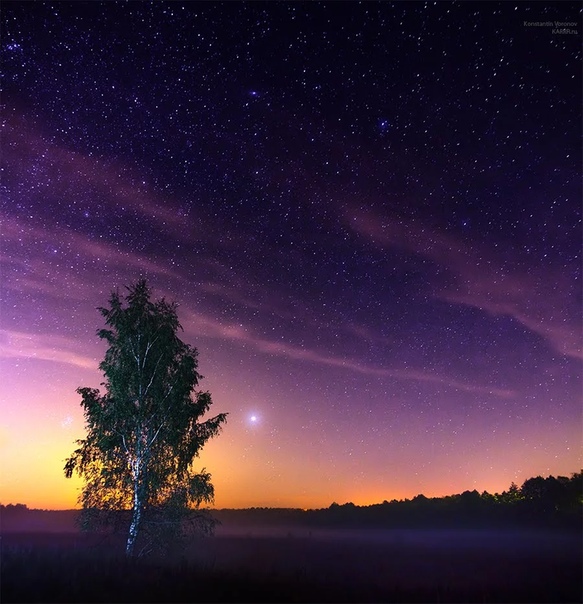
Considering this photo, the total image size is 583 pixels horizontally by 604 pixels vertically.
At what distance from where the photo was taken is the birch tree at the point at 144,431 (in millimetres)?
18609

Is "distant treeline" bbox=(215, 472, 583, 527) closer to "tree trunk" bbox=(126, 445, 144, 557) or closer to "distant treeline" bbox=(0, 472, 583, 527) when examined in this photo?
"distant treeline" bbox=(0, 472, 583, 527)

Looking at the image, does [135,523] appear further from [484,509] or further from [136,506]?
[484,509]

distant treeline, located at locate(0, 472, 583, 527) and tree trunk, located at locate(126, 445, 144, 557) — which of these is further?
distant treeline, located at locate(0, 472, 583, 527)

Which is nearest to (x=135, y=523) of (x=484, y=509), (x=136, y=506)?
(x=136, y=506)

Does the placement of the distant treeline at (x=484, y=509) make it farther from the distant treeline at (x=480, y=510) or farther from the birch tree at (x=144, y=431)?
the birch tree at (x=144, y=431)

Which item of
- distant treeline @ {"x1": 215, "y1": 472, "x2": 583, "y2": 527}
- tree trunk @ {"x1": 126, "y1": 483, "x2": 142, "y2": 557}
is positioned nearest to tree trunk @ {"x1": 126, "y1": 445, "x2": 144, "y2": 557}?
tree trunk @ {"x1": 126, "y1": 483, "x2": 142, "y2": 557}

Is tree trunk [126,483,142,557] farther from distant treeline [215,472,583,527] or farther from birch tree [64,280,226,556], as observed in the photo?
distant treeline [215,472,583,527]

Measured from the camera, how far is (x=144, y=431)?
1975cm

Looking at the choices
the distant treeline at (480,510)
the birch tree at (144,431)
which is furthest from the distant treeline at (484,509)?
the birch tree at (144,431)

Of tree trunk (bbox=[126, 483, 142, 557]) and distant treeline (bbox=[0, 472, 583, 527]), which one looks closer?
tree trunk (bbox=[126, 483, 142, 557])

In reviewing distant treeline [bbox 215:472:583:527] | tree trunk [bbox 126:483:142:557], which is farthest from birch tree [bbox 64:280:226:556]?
distant treeline [bbox 215:472:583:527]

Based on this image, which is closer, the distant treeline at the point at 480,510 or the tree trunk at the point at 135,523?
the tree trunk at the point at 135,523

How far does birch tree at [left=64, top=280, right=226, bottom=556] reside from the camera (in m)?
18.6

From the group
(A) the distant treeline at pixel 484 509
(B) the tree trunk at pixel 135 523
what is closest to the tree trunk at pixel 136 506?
(B) the tree trunk at pixel 135 523
